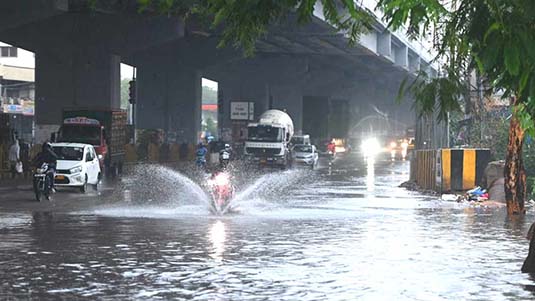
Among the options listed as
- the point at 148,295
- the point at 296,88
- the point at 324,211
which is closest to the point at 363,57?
the point at 296,88

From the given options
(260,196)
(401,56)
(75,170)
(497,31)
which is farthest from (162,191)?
(401,56)

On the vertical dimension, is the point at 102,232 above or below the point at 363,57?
below

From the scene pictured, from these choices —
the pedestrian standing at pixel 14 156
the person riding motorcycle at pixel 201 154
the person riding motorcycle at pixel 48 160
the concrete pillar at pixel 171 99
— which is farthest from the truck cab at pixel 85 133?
the concrete pillar at pixel 171 99

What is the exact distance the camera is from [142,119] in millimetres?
92312

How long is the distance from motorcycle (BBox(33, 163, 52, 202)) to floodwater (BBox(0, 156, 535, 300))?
200 centimetres

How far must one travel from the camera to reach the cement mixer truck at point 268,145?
64.8m

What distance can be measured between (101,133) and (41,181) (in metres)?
16.4

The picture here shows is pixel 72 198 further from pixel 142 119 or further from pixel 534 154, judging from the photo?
pixel 142 119

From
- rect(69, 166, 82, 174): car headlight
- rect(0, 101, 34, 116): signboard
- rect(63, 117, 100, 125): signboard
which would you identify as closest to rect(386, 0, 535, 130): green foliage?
rect(69, 166, 82, 174): car headlight

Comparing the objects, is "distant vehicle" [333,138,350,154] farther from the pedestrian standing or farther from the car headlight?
the car headlight

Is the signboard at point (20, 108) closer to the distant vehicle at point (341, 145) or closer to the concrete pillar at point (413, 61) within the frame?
the distant vehicle at point (341, 145)

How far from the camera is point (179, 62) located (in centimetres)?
8700

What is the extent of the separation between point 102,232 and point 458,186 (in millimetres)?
18356

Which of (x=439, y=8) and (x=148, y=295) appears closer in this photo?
(x=439, y=8)
